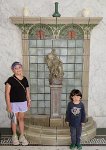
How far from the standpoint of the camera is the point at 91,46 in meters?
5.11

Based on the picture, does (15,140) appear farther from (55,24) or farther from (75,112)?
(55,24)

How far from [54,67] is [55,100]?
59 centimetres

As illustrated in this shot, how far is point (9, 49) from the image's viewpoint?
200 inches

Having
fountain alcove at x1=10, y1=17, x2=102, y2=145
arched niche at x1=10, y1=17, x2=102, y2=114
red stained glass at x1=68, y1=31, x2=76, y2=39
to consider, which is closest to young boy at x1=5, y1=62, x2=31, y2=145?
fountain alcove at x1=10, y1=17, x2=102, y2=145

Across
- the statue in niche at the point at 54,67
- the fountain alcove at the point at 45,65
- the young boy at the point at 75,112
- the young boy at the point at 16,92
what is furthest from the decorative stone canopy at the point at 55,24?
the young boy at the point at 75,112

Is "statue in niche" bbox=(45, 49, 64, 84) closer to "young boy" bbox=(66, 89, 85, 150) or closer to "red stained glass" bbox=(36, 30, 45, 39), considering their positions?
"red stained glass" bbox=(36, 30, 45, 39)

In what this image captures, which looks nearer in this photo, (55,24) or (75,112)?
(75,112)

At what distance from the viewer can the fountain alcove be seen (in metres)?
4.83

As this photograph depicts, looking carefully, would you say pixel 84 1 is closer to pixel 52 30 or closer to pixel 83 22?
pixel 83 22

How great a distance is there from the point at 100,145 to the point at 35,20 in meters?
2.39

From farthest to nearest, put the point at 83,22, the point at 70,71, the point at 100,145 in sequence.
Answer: the point at 70,71
the point at 83,22
the point at 100,145

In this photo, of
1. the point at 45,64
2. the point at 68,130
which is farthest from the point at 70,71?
the point at 68,130

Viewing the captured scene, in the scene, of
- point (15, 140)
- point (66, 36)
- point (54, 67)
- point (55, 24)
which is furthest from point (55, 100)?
point (55, 24)

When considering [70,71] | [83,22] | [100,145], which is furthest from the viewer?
[70,71]
